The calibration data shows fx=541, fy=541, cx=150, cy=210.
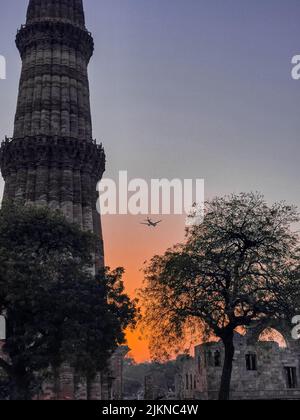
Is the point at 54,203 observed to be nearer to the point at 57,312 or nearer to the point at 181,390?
the point at 57,312

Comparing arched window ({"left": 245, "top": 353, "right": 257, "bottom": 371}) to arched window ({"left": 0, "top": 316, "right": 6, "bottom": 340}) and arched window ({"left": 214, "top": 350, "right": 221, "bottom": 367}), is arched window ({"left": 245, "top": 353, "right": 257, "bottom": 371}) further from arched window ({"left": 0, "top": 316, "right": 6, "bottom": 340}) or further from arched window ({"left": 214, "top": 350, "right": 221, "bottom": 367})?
arched window ({"left": 0, "top": 316, "right": 6, "bottom": 340})

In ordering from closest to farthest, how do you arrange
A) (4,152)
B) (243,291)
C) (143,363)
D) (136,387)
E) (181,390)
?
(243,291)
(4,152)
(181,390)
(136,387)
(143,363)

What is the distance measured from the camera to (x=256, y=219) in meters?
31.2

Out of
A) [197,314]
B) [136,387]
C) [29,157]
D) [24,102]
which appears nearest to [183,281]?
[197,314]

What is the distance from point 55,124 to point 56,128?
1.43 ft

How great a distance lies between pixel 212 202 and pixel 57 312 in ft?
36.8

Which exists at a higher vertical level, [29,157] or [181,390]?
[29,157]

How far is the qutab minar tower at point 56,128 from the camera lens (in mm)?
44188

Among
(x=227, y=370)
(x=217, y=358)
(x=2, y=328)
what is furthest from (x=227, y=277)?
(x=217, y=358)

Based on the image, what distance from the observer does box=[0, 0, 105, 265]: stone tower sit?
146ft

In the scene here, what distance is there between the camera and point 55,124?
155 feet

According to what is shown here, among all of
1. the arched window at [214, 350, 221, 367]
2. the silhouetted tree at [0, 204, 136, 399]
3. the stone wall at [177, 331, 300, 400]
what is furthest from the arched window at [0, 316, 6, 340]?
the arched window at [214, 350, 221, 367]

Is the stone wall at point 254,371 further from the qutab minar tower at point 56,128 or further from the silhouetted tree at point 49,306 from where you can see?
the silhouetted tree at point 49,306

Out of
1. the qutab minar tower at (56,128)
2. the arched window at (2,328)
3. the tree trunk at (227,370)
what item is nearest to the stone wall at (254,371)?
the qutab minar tower at (56,128)
